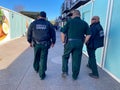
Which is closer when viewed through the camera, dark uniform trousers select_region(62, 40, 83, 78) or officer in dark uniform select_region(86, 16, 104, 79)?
dark uniform trousers select_region(62, 40, 83, 78)

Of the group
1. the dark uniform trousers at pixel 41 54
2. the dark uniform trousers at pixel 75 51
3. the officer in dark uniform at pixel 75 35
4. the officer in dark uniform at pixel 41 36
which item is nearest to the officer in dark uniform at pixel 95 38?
the officer in dark uniform at pixel 75 35

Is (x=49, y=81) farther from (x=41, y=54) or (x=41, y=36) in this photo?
(x=41, y=36)

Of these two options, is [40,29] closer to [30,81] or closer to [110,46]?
[30,81]

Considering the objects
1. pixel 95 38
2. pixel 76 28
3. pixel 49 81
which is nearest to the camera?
pixel 76 28

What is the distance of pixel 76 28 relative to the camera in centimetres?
384

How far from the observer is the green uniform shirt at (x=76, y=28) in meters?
3.83

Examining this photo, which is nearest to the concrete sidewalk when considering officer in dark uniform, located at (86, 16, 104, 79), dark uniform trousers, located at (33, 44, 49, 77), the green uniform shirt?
dark uniform trousers, located at (33, 44, 49, 77)

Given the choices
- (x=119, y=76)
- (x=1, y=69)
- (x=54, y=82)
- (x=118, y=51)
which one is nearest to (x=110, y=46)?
(x=118, y=51)

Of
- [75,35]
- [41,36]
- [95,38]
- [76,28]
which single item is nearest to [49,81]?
[41,36]

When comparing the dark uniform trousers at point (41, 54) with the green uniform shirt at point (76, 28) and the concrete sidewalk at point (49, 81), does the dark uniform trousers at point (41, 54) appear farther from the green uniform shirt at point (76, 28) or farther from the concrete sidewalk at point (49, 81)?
the green uniform shirt at point (76, 28)

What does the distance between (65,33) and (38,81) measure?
4.60 feet

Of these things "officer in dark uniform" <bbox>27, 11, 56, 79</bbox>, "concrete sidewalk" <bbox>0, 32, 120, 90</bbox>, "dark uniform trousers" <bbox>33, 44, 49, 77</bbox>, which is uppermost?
"officer in dark uniform" <bbox>27, 11, 56, 79</bbox>

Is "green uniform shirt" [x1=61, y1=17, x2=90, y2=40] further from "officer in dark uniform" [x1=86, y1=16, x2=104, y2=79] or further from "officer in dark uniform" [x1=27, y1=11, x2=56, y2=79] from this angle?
"officer in dark uniform" [x1=27, y1=11, x2=56, y2=79]

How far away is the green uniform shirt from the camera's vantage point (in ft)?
12.6
